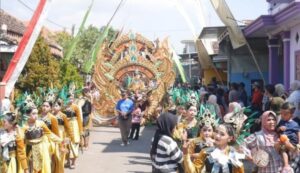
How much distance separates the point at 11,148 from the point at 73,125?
3972mm

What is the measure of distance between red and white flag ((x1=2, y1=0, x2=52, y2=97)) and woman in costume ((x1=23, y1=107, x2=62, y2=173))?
1.12 metres

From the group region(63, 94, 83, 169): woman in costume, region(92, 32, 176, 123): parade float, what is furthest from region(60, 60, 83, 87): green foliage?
region(63, 94, 83, 169): woman in costume

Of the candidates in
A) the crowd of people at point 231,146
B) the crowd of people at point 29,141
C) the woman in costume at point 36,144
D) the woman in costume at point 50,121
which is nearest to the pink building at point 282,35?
the crowd of people at point 231,146

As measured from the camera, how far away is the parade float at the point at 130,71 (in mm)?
21625

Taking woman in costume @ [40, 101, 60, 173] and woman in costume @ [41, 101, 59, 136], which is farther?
woman in costume @ [41, 101, 59, 136]

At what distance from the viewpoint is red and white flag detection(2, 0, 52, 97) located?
9.38 meters

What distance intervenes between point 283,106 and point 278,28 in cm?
768

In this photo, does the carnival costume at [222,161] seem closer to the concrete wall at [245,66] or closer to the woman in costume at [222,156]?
the woman in costume at [222,156]

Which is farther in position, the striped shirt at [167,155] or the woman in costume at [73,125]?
the woman in costume at [73,125]

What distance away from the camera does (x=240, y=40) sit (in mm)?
15578

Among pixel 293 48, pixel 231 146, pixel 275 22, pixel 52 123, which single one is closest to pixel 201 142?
pixel 231 146

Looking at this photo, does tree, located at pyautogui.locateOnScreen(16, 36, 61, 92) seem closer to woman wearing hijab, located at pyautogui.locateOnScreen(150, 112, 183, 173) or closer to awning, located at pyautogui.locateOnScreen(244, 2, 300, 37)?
awning, located at pyautogui.locateOnScreen(244, 2, 300, 37)

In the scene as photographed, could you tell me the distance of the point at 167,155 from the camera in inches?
270

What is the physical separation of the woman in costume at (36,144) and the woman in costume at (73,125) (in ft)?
9.59
